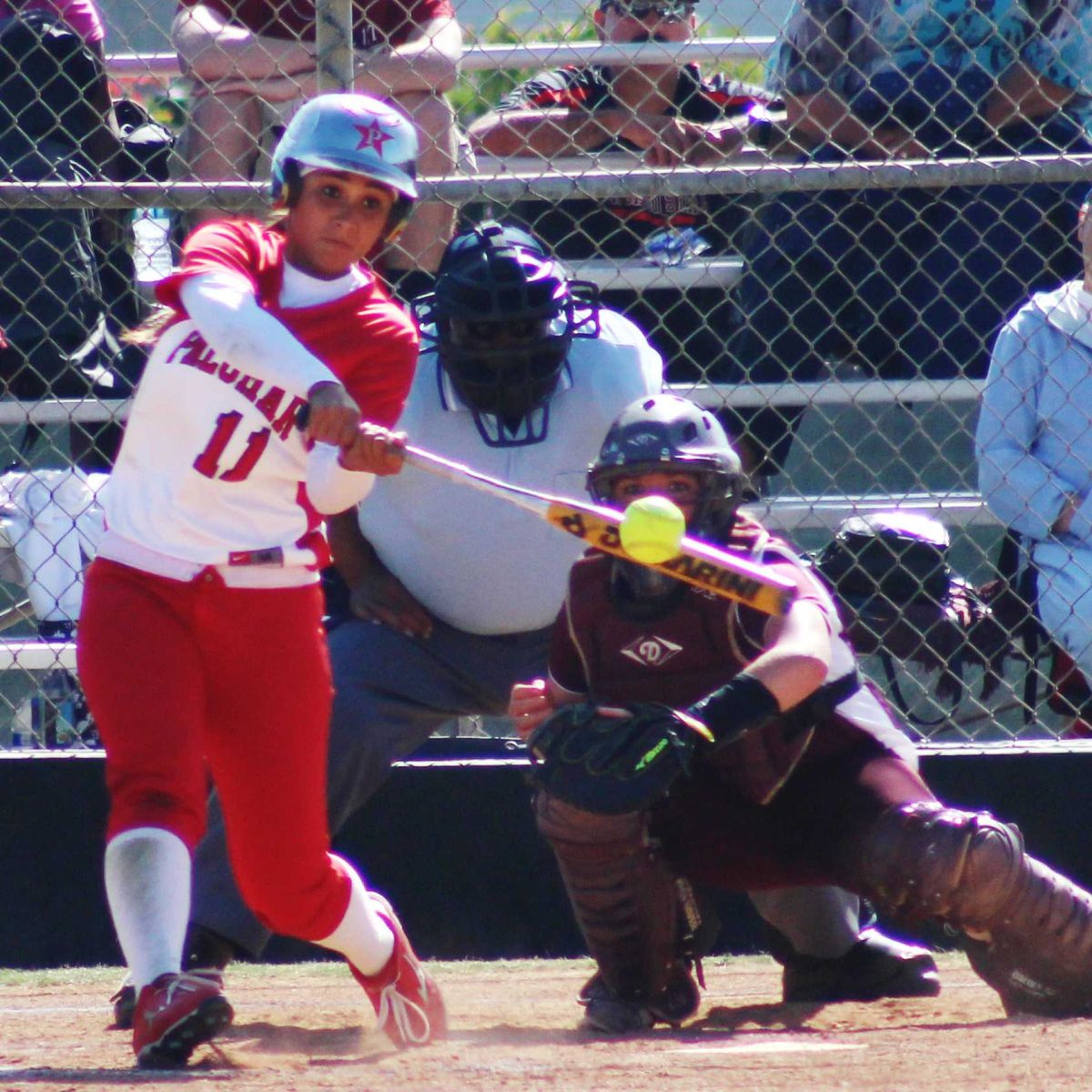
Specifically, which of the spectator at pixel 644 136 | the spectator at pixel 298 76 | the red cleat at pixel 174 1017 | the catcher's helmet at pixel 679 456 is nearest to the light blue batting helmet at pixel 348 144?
the catcher's helmet at pixel 679 456

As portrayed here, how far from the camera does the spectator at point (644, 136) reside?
5.48 m

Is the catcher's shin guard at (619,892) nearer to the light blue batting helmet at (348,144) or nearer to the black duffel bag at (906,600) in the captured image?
the light blue batting helmet at (348,144)

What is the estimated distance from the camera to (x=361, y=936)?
3328 mm

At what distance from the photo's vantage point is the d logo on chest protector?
339 cm

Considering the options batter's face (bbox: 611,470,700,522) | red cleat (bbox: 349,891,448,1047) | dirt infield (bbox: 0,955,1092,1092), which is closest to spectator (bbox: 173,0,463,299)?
batter's face (bbox: 611,470,700,522)

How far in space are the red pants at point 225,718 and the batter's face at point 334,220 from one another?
61 cm

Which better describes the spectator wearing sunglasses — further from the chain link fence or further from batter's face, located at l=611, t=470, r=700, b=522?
batter's face, located at l=611, t=470, r=700, b=522

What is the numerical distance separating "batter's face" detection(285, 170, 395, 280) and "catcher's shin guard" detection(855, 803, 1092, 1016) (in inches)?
56.1

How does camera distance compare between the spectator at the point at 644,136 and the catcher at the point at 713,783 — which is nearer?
the catcher at the point at 713,783

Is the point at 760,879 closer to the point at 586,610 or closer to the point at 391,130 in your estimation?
the point at 586,610

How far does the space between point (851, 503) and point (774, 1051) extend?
2359 mm

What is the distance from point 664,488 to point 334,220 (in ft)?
2.56

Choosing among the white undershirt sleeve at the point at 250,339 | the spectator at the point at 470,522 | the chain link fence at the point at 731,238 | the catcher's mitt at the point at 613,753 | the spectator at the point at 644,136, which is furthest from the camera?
the spectator at the point at 644,136

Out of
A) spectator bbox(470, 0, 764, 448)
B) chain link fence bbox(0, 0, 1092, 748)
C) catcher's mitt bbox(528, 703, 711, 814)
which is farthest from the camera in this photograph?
spectator bbox(470, 0, 764, 448)
